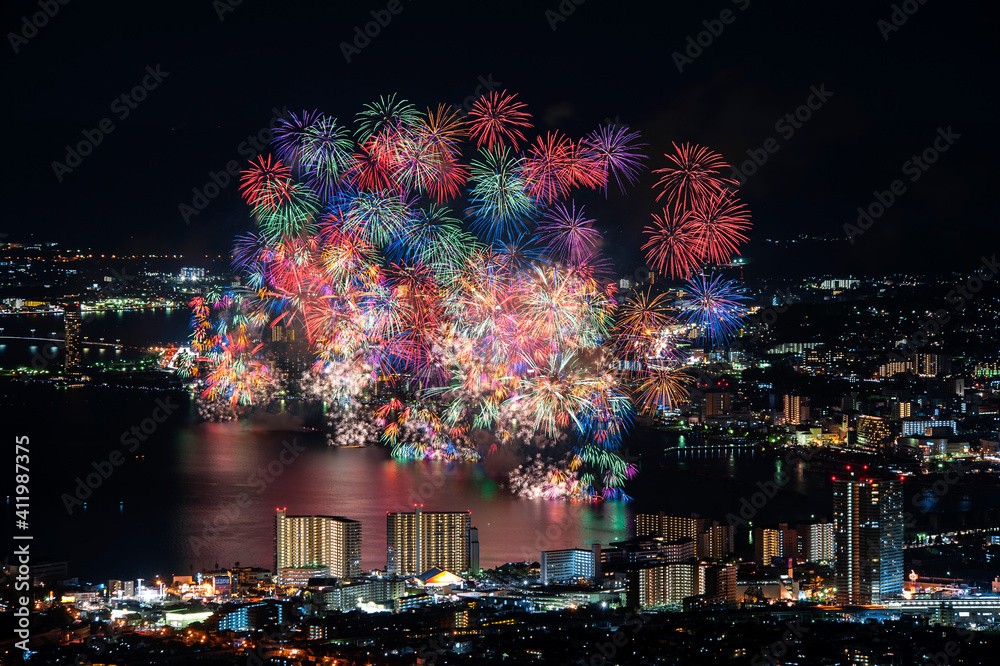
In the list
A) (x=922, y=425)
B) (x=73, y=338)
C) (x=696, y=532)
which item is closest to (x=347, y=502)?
(x=696, y=532)

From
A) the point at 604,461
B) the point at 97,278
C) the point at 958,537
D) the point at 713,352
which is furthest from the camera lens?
the point at 97,278

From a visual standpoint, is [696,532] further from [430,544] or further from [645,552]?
[430,544]

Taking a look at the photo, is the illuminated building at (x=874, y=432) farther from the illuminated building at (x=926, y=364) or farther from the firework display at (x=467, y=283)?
the firework display at (x=467, y=283)

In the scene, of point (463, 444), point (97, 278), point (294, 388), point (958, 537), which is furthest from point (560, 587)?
point (97, 278)

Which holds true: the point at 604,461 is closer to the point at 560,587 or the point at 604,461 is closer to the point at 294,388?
the point at 560,587

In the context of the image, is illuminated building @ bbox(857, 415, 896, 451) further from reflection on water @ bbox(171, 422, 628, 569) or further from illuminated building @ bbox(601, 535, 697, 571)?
illuminated building @ bbox(601, 535, 697, 571)

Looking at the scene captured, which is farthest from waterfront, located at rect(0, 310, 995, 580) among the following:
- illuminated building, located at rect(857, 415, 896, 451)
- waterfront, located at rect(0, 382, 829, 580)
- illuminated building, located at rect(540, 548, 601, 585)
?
illuminated building, located at rect(857, 415, 896, 451)
